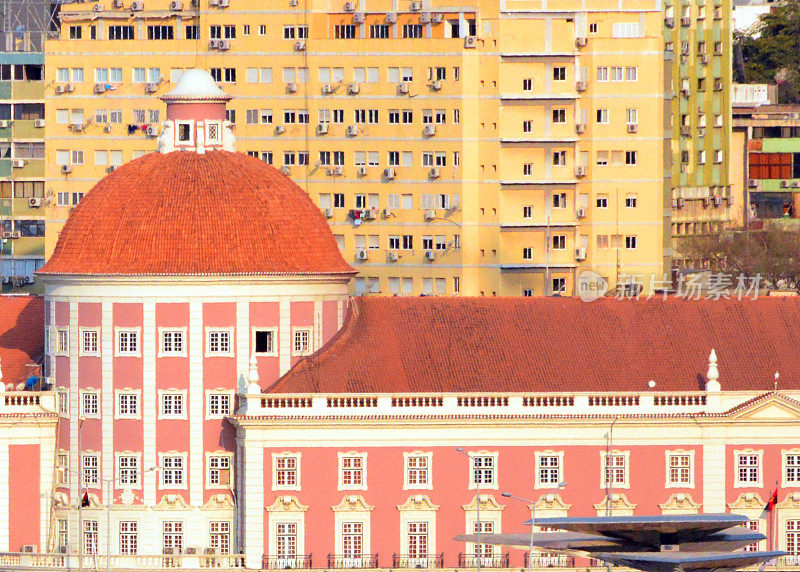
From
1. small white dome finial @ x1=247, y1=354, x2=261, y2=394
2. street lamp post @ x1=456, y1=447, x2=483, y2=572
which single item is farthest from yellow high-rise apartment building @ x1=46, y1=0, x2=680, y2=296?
small white dome finial @ x1=247, y1=354, x2=261, y2=394

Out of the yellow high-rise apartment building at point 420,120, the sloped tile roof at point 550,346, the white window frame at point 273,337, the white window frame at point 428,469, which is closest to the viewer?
the white window frame at point 428,469

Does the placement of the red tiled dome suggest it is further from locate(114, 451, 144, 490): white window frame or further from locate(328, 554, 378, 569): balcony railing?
locate(328, 554, 378, 569): balcony railing

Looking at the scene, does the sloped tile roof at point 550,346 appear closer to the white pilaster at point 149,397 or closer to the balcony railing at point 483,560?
the white pilaster at point 149,397

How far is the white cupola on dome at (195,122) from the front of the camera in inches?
5295

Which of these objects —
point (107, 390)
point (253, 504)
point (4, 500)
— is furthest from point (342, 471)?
point (4, 500)

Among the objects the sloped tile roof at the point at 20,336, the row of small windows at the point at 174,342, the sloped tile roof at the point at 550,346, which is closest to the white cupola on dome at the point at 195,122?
the row of small windows at the point at 174,342

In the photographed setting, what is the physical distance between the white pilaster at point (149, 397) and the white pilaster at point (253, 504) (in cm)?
416

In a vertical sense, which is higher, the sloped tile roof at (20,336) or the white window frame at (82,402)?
the sloped tile roof at (20,336)

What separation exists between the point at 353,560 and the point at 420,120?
66715 mm

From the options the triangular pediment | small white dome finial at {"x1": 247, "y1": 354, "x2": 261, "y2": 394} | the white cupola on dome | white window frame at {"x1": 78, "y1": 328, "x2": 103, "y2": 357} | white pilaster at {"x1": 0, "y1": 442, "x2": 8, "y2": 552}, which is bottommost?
white pilaster at {"x1": 0, "y1": 442, "x2": 8, "y2": 552}

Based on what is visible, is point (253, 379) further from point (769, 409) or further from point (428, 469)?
point (769, 409)

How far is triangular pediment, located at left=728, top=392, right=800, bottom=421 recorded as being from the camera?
12862cm

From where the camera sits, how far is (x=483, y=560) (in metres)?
128

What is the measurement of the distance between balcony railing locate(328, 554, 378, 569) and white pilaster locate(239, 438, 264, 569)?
273cm
